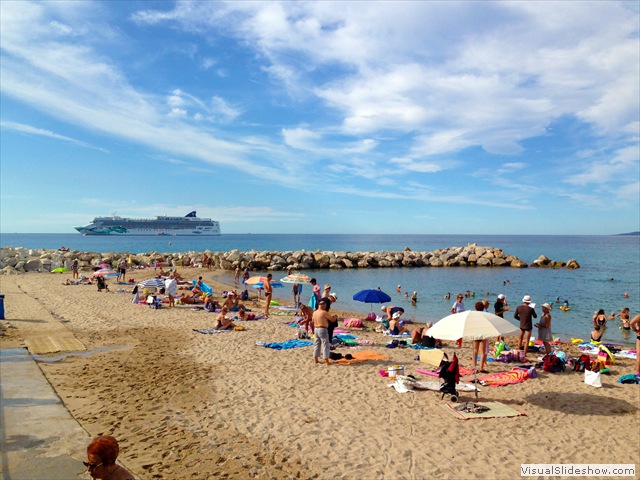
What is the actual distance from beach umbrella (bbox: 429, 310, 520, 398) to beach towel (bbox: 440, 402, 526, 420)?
4.30 feet

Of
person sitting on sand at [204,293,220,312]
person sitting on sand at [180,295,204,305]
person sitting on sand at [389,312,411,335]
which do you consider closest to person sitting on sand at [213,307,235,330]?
person sitting on sand at [204,293,220,312]

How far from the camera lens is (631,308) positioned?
24.8 metres

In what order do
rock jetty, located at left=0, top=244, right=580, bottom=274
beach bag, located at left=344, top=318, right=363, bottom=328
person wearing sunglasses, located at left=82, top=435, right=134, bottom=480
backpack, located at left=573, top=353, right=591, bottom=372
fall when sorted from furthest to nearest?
rock jetty, located at left=0, top=244, right=580, bottom=274 → beach bag, located at left=344, top=318, right=363, bottom=328 → backpack, located at left=573, top=353, right=591, bottom=372 → person wearing sunglasses, located at left=82, top=435, right=134, bottom=480

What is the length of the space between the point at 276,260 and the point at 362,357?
118 feet

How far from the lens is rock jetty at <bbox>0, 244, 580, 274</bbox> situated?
1569 inches

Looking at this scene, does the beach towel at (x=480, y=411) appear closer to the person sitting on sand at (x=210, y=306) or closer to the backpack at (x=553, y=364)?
the backpack at (x=553, y=364)

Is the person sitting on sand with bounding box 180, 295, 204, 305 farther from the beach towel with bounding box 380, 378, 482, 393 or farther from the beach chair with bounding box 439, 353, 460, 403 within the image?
the beach chair with bounding box 439, 353, 460, 403

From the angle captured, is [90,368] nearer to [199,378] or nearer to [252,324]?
[199,378]

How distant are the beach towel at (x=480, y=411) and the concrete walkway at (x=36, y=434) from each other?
6004 millimetres

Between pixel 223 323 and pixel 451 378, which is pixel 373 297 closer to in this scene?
pixel 223 323

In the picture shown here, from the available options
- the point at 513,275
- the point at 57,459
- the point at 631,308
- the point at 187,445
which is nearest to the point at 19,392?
the point at 57,459

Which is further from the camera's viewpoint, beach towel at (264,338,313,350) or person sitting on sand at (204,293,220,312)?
person sitting on sand at (204,293,220,312)

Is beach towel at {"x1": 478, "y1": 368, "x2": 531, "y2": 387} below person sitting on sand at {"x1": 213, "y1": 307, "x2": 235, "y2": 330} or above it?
above

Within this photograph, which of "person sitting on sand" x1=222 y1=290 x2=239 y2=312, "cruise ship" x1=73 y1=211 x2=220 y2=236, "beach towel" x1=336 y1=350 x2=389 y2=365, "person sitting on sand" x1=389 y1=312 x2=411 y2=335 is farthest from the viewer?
"cruise ship" x1=73 y1=211 x2=220 y2=236
